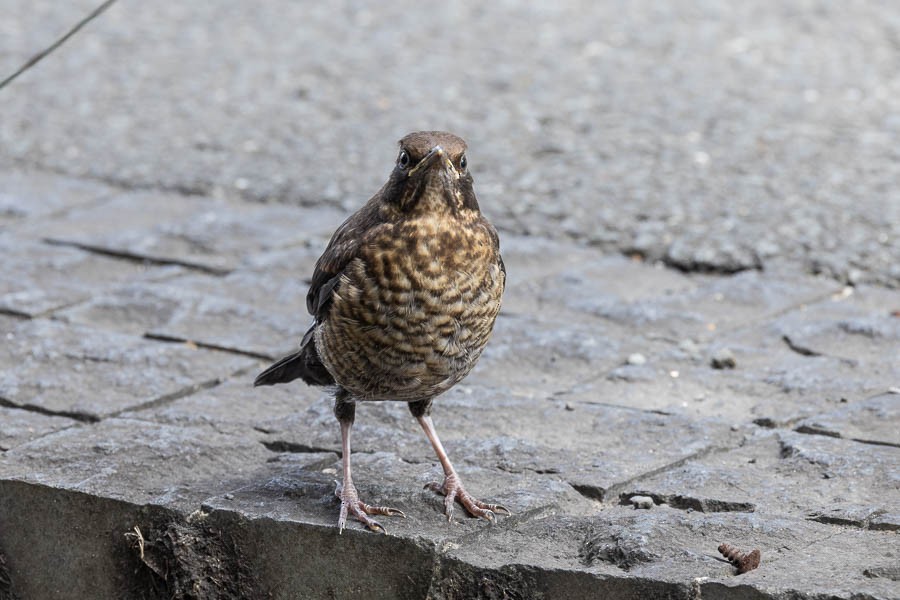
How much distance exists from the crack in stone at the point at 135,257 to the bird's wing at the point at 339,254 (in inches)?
90.4

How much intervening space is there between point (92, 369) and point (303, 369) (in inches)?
46.5

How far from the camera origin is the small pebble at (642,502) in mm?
3668

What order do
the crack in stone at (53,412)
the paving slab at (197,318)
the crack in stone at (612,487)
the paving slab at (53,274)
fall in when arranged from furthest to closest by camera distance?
the paving slab at (53,274) < the paving slab at (197,318) < the crack in stone at (53,412) < the crack in stone at (612,487)

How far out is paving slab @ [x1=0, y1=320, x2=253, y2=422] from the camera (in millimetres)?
4559

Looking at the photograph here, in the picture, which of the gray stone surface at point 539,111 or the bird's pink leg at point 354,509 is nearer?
the bird's pink leg at point 354,509

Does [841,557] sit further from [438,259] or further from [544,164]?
[544,164]

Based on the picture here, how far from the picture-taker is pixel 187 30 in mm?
10570

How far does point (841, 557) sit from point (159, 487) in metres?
1.89

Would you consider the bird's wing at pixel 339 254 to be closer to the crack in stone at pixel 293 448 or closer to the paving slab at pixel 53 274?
the crack in stone at pixel 293 448

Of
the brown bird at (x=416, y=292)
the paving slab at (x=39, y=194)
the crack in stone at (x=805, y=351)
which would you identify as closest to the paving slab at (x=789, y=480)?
the brown bird at (x=416, y=292)

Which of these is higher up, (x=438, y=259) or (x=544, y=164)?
(x=438, y=259)

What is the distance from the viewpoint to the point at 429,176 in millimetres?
3629

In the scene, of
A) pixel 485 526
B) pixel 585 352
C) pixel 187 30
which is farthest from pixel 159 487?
pixel 187 30

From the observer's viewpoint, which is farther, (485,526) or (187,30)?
(187,30)
